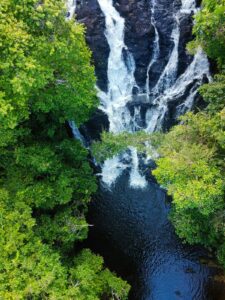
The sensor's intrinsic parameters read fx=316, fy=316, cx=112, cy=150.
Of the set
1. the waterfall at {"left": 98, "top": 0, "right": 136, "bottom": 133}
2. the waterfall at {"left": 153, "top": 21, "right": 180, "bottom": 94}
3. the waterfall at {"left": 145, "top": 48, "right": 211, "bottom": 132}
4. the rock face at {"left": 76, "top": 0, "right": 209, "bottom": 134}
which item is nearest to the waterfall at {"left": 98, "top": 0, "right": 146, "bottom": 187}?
the waterfall at {"left": 98, "top": 0, "right": 136, "bottom": 133}

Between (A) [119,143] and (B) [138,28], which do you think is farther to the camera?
(B) [138,28]

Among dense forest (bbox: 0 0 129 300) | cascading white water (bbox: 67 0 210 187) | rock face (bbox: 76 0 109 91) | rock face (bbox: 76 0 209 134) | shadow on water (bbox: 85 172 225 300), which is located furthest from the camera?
shadow on water (bbox: 85 172 225 300)

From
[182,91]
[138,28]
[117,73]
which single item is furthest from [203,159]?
[138,28]

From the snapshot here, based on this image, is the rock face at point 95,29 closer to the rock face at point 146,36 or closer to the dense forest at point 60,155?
the rock face at point 146,36

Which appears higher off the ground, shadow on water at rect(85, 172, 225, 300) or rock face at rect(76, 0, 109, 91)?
rock face at rect(76, 0, 109, 91)

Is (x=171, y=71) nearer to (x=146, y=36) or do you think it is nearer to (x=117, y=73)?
(x=146, y=36)

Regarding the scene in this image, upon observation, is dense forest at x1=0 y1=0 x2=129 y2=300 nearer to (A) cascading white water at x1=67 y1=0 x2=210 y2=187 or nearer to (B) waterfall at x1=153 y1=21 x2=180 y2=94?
(A) cascading white water at x1=67 y1=0 x2=210 y2=187

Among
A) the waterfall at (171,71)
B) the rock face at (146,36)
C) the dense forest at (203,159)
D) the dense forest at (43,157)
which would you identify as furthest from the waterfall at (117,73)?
the dense forest at (203,159)
